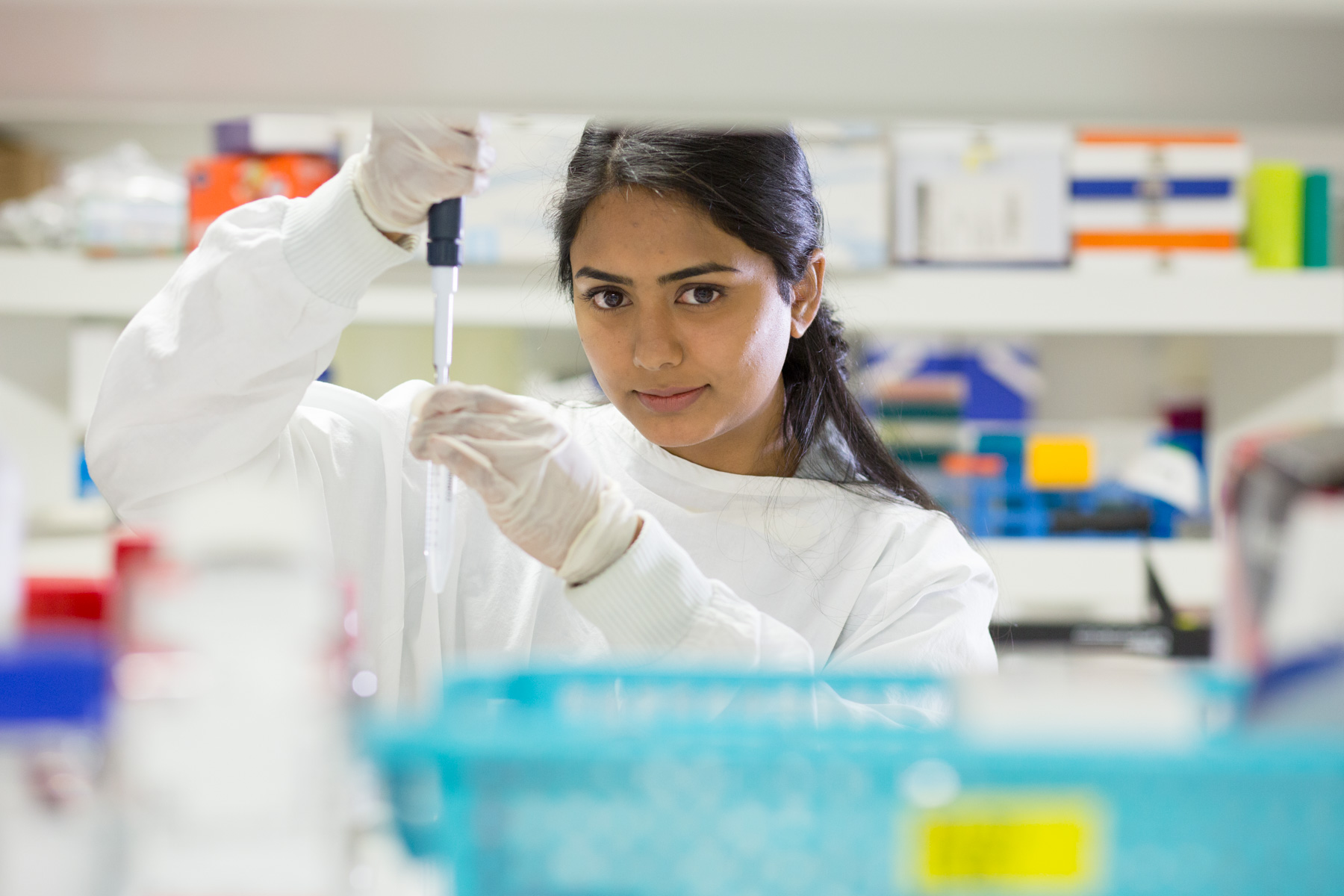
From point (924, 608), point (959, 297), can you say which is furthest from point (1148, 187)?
point (924, 608)

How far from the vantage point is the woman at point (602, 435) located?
0.97 m

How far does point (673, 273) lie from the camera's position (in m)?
1.26

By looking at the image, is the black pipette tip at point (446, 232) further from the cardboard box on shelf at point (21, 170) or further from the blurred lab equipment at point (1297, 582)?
the cardboard box on shelf at point (21, 170)

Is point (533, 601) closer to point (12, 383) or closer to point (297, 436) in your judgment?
point (297, 436)

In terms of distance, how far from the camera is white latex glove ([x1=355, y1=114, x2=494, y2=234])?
0.96 meters

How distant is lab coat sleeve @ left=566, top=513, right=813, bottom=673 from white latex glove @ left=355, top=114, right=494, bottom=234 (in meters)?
0.37

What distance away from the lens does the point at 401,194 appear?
1054 millimetres

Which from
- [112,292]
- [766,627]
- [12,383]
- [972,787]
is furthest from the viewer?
[12,383]

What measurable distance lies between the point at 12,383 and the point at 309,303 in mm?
1868

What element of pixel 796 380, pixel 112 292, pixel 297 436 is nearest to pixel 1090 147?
pixel 796 380

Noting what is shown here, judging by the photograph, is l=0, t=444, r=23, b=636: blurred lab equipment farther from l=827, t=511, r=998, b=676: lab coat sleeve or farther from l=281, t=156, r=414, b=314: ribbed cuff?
l=827, t=511, r=998, b=676: lab coat sleeve

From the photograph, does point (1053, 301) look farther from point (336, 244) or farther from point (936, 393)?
point (336, 244)

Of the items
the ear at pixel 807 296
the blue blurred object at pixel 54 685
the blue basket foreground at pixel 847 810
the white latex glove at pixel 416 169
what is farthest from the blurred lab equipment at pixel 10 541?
the ear at pixel 807 296

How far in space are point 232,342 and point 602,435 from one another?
0.57 meters
